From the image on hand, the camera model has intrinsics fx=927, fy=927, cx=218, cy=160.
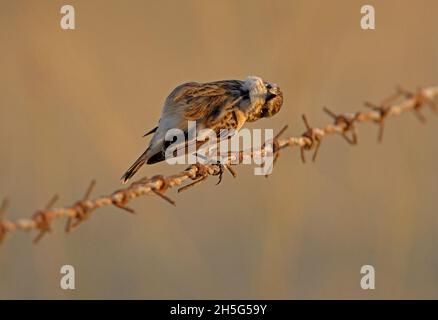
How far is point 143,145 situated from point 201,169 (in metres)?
3.92

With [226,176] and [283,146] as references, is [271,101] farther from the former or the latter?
[226,176]

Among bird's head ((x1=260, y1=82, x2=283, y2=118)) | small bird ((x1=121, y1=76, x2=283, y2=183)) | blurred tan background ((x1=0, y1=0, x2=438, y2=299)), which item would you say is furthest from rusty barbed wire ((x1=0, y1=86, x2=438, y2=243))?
blurred tan background ((x1=0, y1=0, x2=438, y2=299))

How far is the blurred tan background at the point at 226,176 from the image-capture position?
6527 mm

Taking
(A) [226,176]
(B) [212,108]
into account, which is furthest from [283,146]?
(A) [226,176]

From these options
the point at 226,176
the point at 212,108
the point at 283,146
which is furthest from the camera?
the point at 226,176

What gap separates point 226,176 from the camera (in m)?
8.30

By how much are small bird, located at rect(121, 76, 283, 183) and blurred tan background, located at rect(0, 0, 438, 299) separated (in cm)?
112

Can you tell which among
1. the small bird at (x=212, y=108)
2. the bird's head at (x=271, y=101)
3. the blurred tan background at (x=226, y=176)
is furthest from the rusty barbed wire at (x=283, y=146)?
the blurred tan background at (x=226, y=176)

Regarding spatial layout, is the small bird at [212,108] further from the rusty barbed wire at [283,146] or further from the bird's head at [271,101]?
the rusty barbed wire at [283,146]

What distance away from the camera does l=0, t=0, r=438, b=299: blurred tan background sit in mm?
6527

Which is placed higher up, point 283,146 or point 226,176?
point 283,146

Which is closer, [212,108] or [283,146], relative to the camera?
[283,146]

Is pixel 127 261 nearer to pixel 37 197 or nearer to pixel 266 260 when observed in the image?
pixel 37 197

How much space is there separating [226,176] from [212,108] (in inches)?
130
